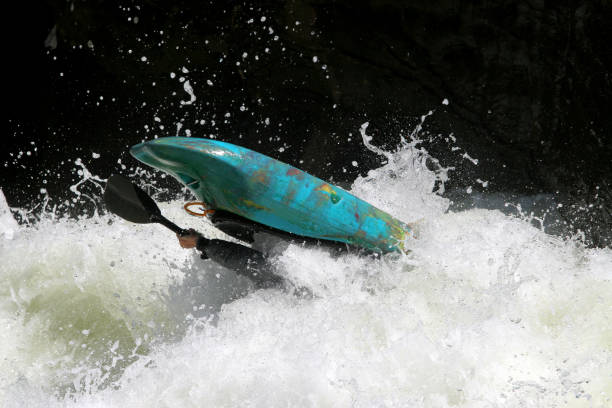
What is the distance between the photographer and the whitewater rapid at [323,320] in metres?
1.96

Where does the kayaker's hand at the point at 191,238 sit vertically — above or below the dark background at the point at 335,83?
below

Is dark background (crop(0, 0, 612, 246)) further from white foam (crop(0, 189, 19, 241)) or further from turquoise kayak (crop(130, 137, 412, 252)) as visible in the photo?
turquoise kayak (crop(130, 137, 412, 252))

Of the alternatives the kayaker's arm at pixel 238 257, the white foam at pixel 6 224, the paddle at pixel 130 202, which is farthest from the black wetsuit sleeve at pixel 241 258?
the white foam at pixel 6 224

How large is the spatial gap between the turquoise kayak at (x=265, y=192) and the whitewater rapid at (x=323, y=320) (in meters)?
0.13

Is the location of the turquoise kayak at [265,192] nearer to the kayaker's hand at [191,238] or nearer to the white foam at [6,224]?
the kayaker's hand at [191,238]

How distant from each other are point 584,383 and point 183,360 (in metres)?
1.49

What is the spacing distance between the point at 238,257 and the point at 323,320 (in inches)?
18.9

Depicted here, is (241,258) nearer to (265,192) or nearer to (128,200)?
(265,192)

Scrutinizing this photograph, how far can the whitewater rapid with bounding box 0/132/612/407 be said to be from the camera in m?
1.96

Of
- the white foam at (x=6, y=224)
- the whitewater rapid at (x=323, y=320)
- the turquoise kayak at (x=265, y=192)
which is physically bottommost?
the white foam at (x=6, y=224)

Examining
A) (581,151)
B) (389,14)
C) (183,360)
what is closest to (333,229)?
(183,360)

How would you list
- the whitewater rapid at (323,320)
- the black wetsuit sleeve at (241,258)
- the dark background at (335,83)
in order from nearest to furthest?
the whitewater rapid at (323,320) → the black wetsuit sleeve at (241,258) → the dark background at (335,83)

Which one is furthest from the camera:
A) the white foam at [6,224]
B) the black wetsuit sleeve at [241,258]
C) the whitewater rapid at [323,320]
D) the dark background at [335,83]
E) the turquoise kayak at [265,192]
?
the dark background at [335,83]

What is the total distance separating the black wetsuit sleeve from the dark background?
7.00ft
